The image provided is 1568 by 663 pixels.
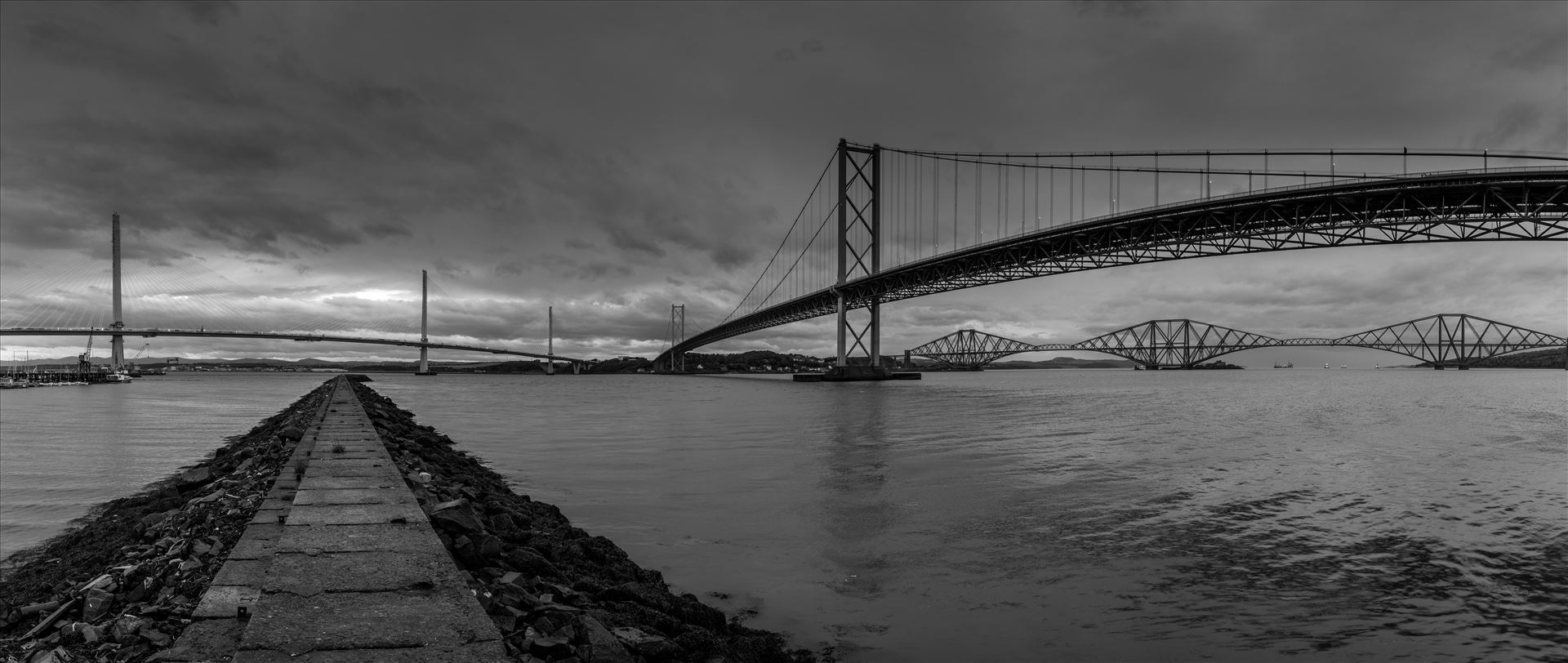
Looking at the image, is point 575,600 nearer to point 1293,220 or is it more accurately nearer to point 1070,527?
point 1070,527

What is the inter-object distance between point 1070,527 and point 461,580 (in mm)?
6393

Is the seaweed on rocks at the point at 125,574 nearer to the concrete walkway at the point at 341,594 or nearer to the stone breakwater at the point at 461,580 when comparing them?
the stone breakwater at the point at 461,580

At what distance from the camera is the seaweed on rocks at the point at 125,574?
3.53m

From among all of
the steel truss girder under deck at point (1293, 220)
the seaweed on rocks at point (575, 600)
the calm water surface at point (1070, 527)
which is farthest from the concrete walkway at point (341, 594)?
the steel truss girder under deck at point (1293, 220)

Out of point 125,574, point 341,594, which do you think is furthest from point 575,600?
point 125,574

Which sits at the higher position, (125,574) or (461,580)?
(461,580)

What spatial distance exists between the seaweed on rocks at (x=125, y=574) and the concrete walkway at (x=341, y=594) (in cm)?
26

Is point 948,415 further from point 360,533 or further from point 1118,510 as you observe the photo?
point 360,533

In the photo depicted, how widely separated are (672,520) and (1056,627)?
476 cm

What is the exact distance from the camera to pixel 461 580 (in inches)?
153

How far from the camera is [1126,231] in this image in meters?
41.4

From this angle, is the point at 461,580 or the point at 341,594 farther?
the point at 461,580

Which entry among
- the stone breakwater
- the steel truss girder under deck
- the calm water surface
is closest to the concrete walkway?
the stone breakwater

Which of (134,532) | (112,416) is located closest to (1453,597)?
(134,532)
